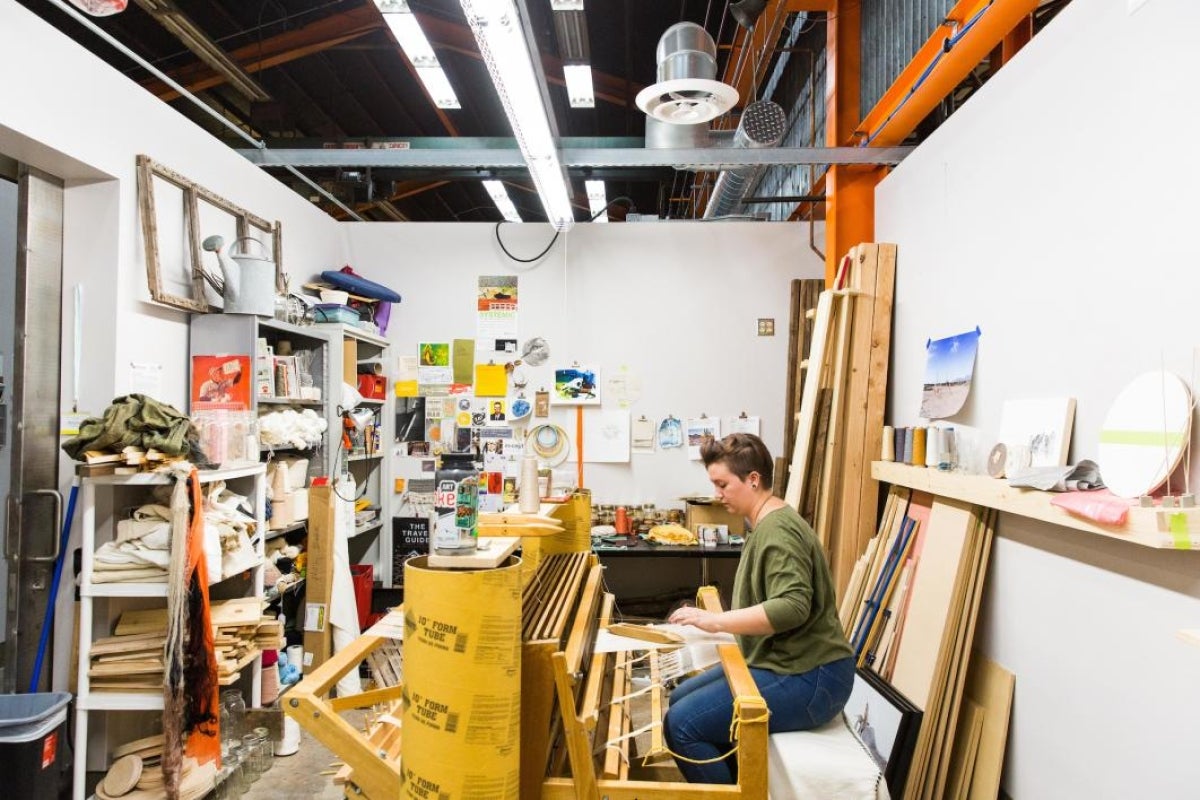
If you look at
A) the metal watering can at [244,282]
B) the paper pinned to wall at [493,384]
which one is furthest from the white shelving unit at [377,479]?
the metal watering can at [244,282]

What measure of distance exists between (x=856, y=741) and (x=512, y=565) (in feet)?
4.64

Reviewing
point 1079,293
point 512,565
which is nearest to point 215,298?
point 512,565

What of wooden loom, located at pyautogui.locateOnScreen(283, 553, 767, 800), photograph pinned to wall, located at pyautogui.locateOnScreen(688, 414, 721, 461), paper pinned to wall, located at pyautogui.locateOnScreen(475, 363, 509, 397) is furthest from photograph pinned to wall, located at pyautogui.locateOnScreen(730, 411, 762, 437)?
wooden loom, located at pyautogui.locateOnScreen(283, 553, 767, 800)

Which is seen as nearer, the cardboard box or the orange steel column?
the orange steel column

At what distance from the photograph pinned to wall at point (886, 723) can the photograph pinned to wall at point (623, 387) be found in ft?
8.45

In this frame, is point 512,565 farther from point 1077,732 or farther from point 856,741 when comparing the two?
point 1077,732

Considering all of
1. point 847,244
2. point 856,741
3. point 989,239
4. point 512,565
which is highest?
point 847,244

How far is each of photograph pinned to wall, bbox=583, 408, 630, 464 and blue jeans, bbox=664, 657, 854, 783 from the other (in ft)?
9.82

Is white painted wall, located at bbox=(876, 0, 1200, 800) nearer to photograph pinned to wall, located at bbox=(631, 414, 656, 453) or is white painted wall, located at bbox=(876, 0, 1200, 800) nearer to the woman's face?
the woman's face

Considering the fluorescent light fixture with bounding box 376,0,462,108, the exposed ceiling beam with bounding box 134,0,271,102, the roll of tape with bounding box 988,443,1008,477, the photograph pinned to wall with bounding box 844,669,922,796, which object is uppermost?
the exposed ceiling beam with bounding box 134,0,271,102

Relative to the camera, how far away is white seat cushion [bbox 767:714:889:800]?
78.2 inches

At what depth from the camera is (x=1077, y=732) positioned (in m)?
2.33

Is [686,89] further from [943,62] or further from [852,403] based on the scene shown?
[852,403]

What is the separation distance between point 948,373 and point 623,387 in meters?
2.48
